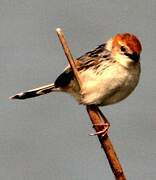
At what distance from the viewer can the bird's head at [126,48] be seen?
2327mm

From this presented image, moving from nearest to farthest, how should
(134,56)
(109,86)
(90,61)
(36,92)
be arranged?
1. (134,56)
2. (109,86)
3. (90,61)
4. (36,92)

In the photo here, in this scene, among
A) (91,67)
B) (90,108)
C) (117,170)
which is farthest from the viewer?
(91,67)

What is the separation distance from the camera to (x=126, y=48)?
243 cm

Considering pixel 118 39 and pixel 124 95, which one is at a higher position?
pixel 118 39

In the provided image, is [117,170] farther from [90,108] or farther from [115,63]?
[115,63]

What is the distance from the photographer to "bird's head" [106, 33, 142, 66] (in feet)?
7.64

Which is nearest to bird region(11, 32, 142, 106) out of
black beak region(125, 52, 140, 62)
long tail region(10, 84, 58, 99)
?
black beak region(125, 52, 140, 62)

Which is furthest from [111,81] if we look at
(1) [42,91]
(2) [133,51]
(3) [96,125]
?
(3) [96,125]

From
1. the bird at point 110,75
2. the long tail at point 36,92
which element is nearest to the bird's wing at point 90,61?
the bird at point 110,75

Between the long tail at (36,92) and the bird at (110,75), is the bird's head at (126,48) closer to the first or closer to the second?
the bird at (110,75)

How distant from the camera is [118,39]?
8.11 feet

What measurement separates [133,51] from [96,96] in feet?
1.20

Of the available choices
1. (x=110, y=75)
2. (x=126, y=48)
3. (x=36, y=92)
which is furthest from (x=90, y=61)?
(x=36, y=92)

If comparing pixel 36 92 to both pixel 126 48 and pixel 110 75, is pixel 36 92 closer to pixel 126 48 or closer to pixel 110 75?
pixel 110 75
